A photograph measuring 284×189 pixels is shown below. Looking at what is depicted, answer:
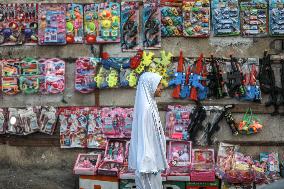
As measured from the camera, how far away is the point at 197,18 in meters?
8.86

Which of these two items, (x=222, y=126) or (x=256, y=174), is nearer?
(x=256, y=174)

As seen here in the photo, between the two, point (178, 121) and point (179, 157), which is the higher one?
point (178, 121)

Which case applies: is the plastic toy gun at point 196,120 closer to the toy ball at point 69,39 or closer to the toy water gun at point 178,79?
the toy water gun at point 178,79

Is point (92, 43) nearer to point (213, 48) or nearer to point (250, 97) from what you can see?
point (213, 48)

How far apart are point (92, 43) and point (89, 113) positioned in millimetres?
974

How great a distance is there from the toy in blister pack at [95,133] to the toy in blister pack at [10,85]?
1.15m

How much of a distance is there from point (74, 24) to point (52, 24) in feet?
1.02

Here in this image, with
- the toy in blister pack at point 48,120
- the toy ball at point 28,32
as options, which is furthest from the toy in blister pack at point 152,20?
the toy in blister pack at point 48,120

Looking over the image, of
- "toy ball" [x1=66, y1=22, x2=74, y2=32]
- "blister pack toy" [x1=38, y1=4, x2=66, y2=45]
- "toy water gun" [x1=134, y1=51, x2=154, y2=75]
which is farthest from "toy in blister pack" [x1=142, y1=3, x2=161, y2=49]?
"blister pack toy" [x1=38, y1=4, x2=66, y2=45]

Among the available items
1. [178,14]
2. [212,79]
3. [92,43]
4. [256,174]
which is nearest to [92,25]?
[92,43]

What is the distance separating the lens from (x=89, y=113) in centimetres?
909

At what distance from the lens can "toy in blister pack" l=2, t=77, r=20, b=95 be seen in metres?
9.22

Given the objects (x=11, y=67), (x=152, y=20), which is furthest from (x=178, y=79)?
(x=11, y=67)

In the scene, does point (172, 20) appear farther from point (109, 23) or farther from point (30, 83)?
point (30, 83)
